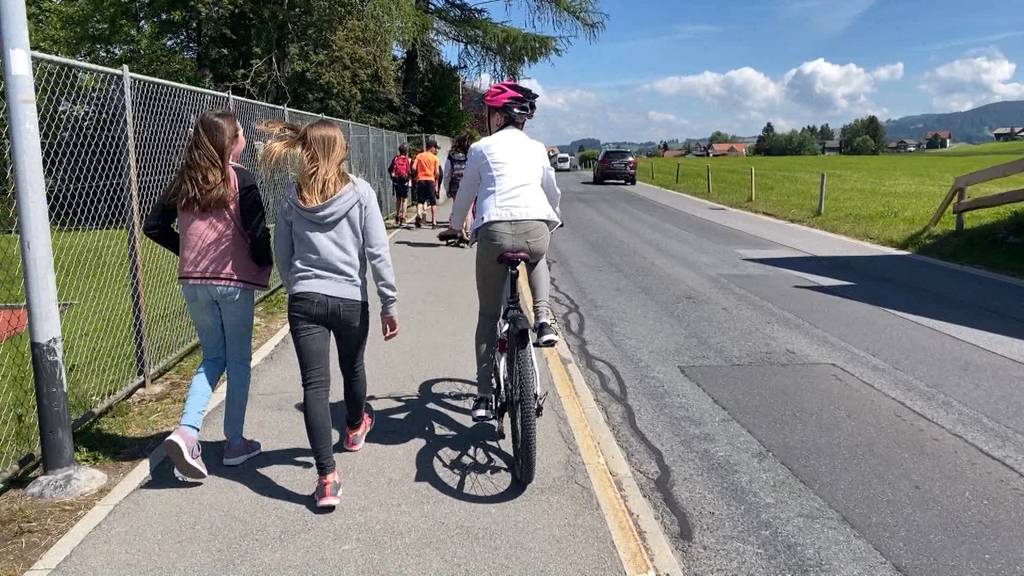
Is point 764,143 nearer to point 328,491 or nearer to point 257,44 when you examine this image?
point 257,44

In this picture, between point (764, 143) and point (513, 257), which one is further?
point (764, 143)

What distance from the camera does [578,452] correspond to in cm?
451

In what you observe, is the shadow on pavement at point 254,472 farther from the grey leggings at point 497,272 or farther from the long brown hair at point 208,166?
the long brown hair at point 208,166

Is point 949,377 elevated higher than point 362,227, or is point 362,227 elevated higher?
point 362,227

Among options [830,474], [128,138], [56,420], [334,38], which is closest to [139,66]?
[334,38]

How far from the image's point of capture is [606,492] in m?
3.97

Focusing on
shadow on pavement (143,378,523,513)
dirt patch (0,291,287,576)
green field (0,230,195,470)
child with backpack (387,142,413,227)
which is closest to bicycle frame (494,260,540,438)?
shadow on pavement (143,378,523,513)

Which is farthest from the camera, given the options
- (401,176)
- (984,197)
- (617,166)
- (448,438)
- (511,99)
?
(617,166)

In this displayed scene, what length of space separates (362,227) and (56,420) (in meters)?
1.80

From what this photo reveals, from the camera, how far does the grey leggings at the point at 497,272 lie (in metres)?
4.16

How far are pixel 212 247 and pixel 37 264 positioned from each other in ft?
2.65

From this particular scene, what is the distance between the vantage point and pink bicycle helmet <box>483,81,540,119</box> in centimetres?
430

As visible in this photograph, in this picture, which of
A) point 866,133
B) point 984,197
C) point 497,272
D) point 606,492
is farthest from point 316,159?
point 866,133

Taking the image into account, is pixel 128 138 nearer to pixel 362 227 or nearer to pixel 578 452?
pixel 362 227
